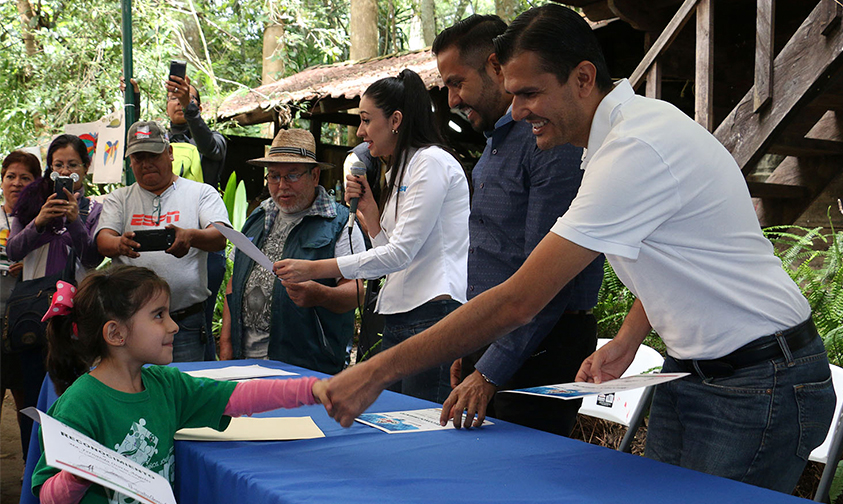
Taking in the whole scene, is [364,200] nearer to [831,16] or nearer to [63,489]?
[63,489]

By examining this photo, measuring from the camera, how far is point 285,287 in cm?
337

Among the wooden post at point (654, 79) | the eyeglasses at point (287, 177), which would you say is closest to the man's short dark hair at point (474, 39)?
the eyeglasses at point (287, 177)

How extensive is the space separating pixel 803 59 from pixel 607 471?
3.61m

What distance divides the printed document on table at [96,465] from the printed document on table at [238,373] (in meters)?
1.06

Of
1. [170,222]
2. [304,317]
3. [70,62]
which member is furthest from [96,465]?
[70,62]

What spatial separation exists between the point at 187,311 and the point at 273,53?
40.4ft

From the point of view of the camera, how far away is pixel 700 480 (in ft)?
4.83

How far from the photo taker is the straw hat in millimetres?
3742

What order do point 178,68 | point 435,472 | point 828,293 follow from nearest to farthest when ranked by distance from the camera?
point 435,472 < point 828,293 < point 178,68

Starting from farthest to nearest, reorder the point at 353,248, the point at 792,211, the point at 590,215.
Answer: the point at 792,211 < the point at 353,248 < the point at 590,215

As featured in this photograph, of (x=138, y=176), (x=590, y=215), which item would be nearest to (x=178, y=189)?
(x=138, y=176)

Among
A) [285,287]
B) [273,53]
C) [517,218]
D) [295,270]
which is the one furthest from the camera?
[273,53]

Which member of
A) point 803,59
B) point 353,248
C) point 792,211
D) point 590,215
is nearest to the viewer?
point 590,215

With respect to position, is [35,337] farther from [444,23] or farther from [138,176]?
[444,23]
